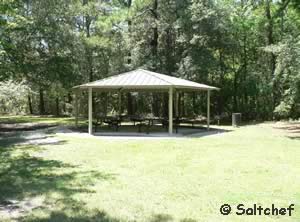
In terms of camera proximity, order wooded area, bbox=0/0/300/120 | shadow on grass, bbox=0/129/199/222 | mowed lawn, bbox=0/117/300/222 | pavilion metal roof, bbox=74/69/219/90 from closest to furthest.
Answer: shadow on grass, bbox=0/129/199/222 < mowed lawn, bbox=0/117/300/222 < pavilion metal roof, bbox=74/69/219/90 < wooded area, bbox=0/0/300/120

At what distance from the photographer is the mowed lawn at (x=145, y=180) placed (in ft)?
18.6

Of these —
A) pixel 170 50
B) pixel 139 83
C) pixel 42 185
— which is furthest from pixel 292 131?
pixel 42 185

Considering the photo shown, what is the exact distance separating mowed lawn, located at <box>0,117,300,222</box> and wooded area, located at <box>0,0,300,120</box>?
30.5 feet

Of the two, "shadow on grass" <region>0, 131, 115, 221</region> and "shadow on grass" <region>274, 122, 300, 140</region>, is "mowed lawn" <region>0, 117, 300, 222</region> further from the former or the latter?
"shadow on grass" <region>274, 122, 300, 140</region>

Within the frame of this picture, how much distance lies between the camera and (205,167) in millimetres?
9055

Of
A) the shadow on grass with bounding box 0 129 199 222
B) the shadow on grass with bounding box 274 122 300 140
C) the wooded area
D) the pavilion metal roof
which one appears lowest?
the shadow on grass with bounding box 0 129 199 222

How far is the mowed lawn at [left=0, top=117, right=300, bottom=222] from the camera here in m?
5.68

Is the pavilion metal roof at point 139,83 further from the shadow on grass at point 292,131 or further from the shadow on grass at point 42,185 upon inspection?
the shadow on grass at point 42,185

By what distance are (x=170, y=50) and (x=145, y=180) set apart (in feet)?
61.2

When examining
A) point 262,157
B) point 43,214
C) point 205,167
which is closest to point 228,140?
point 262,157

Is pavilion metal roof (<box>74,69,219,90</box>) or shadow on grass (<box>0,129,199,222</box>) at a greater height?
pavilion metal roof (<box>74,69,219,90</box>)

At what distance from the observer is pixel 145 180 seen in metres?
7.75

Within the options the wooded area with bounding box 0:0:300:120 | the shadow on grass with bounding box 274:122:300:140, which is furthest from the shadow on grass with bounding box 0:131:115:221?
the wooded area with bounding box 0:0:300:120

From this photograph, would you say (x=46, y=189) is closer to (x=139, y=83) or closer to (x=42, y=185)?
(x=42, y=185)
